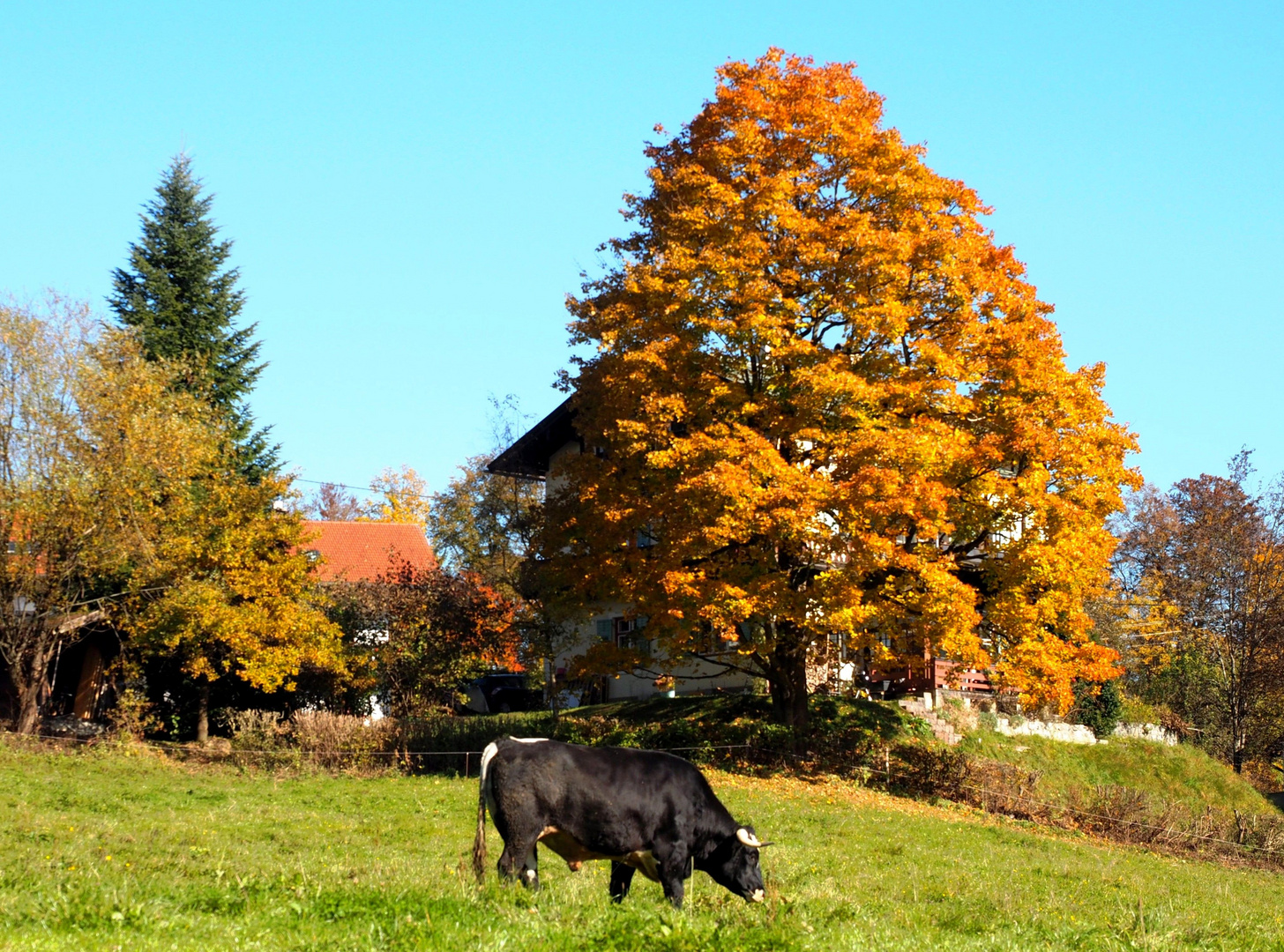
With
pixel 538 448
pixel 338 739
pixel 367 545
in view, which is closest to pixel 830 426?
pixel 338 739

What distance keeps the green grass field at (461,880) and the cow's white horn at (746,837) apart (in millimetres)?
554

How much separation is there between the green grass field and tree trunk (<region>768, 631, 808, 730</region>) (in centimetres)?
314

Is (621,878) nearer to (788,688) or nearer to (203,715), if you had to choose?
(788,688)

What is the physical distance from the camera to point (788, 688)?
27000 mm

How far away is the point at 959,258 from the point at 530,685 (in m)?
24.8

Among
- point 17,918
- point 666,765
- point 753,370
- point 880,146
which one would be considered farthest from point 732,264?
point 17,918

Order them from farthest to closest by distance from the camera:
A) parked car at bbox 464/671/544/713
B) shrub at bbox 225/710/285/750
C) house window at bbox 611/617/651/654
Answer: parked car at bbox 464/671/544/713, house window at bbox 611/617/651/654, shrub at bbox 225/710/285/750

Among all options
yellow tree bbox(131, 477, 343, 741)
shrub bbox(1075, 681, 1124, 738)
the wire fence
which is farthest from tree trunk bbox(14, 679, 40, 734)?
shrub bbox(1075, 681, 1124, 738)

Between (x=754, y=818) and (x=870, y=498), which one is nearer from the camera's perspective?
(x=754, y=818)

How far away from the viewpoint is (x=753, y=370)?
26.2 m

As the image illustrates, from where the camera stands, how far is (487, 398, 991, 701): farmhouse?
2802cm

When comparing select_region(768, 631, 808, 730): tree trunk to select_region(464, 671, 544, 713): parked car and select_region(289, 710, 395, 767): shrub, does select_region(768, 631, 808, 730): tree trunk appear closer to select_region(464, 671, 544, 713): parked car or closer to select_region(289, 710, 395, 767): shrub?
select_region(289, 710, 395, 767): shrub

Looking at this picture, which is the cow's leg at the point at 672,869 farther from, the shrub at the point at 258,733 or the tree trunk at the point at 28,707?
the tree trunk at the point at 28,707

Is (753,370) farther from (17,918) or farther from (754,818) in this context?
(17,918)
